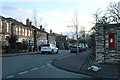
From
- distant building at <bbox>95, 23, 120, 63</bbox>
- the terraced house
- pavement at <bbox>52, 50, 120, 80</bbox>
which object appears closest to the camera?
pavement at <bbox>52, 50, 120, 80</bbox>

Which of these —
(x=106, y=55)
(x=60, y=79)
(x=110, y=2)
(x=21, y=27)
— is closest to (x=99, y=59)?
(x=106, y=55)

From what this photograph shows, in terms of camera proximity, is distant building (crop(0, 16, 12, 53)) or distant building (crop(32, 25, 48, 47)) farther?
distant building (crop(32, 25, 48, 47))

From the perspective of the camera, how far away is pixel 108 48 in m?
13.6

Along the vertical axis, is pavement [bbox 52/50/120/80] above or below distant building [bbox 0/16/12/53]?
below

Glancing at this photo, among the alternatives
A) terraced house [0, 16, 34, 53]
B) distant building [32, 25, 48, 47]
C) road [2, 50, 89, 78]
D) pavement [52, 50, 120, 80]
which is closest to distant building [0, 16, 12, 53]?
terraced house [0, 16, 34, 53]

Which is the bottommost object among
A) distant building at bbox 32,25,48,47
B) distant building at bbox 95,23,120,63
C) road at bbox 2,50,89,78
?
road at bbox 2,50,89,78

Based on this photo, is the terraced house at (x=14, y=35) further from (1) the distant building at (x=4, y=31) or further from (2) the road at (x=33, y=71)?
(2) the road at (x=33, y=71)

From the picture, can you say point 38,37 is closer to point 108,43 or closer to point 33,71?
point 108,43

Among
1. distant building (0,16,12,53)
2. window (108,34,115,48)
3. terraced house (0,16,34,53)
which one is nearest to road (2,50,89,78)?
window (108,34,115,48)

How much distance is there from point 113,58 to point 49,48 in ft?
60.9

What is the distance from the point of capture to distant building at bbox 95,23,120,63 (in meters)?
13.3

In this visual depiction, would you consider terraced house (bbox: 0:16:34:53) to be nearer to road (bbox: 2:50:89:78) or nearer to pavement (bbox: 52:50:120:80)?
road (bbox: 2:50:89:78)

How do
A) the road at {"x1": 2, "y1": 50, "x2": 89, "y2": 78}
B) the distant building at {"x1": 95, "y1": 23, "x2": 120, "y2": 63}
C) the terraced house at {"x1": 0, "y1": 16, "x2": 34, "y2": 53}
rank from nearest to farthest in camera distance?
the road at {"x1": 2, "y1": 50, "x2": 89, "y2": 78}, the distant building at {"x1": 95, "y1": 23, "x2": 120, "y2": 63}, the terraced house at {"x1": 0, "y1": 16, "x2": 34, "y2": 53}

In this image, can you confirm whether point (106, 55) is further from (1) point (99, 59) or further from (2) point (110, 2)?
(2) point (110, 2)
